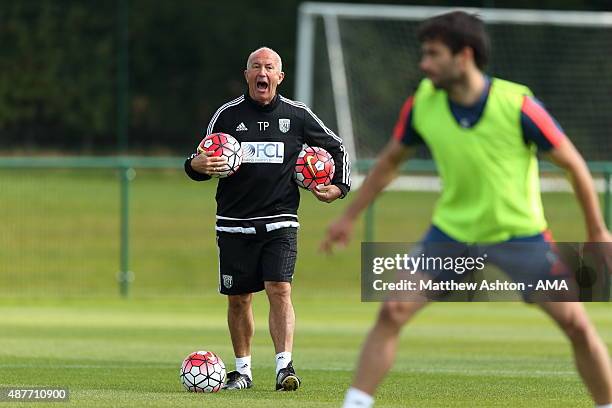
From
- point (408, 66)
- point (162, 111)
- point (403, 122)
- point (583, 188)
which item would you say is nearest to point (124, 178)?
point (408, 66)

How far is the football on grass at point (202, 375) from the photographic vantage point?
1099 centimetres

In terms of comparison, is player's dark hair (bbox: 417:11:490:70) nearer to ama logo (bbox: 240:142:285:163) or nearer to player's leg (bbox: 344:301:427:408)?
player's leg (bbox: 344:301:427:408)

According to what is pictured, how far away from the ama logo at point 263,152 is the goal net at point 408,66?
20.9 m

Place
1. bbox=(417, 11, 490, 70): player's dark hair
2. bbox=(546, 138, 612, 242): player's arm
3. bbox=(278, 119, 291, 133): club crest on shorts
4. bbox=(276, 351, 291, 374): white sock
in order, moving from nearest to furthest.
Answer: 1. bbox=(546, 138, 612, 242): player's arm
2. bbox=(417, 11, 490, 70): player's dark hair
3. bbox=(276, 351, 291, 374): white sock
4. bbox=(278, 119, 291, 133): club crest on shorts

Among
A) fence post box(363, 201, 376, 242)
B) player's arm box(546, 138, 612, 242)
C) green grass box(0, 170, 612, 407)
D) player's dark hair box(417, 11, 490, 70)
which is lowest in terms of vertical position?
green grass box(0, 170, 612, 407)

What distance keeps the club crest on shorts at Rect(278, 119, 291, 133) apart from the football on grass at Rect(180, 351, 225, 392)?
1.83 meters

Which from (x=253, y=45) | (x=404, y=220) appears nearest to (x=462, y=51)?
(x=404, y=220)

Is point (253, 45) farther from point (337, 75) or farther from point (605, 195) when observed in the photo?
point (605, 195)

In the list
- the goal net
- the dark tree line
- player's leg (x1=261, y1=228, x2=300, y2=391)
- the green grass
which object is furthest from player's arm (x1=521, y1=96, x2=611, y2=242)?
the dark tree line

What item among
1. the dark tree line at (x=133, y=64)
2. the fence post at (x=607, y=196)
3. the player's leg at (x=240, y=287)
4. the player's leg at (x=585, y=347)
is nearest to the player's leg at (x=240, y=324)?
the player's leg at (x=240, y=287)

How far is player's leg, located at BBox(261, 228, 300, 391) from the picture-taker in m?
11.1

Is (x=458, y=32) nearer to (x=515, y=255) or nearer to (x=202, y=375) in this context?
(x=515, y=255)

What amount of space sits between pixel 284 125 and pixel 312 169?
0.42 metres

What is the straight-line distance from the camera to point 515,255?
311 inches
